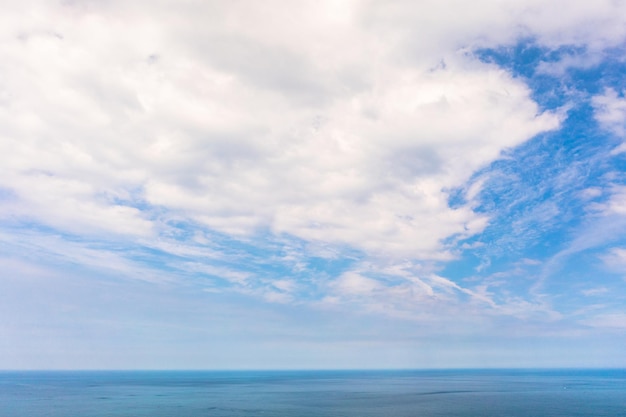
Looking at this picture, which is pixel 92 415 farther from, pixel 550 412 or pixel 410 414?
pixel 550 412

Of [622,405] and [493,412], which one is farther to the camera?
[622,405]

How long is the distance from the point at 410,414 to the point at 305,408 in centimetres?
3115

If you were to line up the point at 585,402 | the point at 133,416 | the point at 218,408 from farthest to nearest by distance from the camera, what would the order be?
the point at 585,402
the point at 218,408
the point at 133,416

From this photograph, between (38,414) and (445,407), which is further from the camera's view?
(445,407)

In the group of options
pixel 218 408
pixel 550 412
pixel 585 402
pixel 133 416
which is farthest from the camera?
pixel 585 402

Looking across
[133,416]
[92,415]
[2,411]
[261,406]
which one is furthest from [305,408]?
[2,411]

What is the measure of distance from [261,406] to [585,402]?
10537 cm

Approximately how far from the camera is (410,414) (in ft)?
374

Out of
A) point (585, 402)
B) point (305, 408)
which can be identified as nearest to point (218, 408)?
point (305, 408)

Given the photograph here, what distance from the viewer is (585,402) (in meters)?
143

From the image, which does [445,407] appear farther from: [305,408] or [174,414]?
[174,414]

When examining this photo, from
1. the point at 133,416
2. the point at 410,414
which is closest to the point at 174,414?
the point at 133,416

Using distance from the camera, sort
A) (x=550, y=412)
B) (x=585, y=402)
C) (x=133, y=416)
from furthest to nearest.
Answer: (x=585, y=402) → (x=550, y=412) → (x=133, y=416)

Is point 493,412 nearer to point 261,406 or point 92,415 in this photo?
point 261,406
